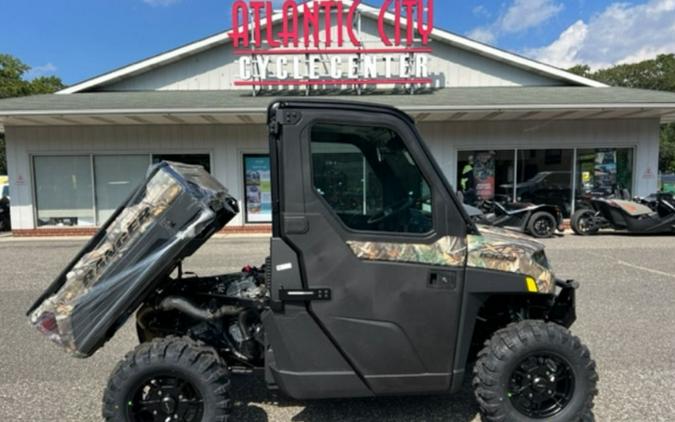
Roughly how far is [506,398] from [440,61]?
509 inches

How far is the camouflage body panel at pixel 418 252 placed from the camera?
2.34 m

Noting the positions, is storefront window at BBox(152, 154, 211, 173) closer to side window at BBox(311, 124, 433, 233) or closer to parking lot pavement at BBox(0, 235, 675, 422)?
parking lot pavement at BBox(0, 235, 675, 422)

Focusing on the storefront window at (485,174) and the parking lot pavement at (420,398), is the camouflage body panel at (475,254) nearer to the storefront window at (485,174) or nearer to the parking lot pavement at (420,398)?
the parking lot pavement at (420,398)

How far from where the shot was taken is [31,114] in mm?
10062

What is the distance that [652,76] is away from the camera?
52.9m

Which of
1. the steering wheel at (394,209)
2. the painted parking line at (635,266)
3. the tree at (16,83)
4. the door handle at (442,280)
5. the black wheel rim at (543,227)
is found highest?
the tree at (16,83)

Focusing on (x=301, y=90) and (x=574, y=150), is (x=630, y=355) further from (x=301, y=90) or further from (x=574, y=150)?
(x=301, y=90)

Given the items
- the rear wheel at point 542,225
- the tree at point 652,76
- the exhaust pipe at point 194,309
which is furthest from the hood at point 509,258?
the tree at point 652,76

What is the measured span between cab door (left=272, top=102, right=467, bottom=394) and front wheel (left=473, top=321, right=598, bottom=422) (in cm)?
28

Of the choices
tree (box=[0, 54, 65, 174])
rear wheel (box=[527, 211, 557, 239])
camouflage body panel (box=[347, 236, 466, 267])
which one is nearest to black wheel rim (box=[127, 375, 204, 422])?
camouflage body panel (box=[347, 236, 466, 267])

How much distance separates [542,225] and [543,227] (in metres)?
0.06

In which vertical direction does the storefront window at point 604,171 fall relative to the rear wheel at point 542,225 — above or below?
above

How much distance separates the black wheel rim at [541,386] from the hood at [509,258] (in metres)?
0.46

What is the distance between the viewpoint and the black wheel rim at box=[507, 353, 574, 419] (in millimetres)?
2479
